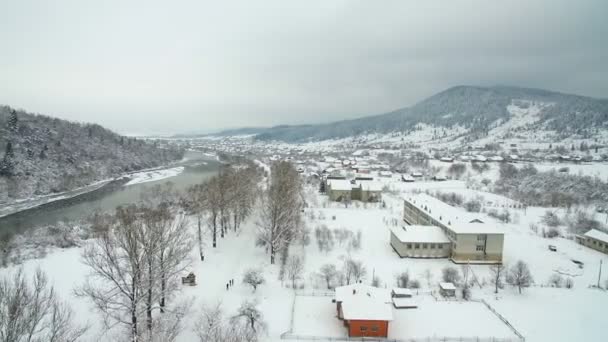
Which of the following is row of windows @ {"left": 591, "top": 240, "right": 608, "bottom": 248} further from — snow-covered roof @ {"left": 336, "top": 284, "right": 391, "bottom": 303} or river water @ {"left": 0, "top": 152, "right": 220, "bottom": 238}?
river water @ {"left": 0, "top": 152, "right": 220, "bottom": 238}

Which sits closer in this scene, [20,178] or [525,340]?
[525,340]

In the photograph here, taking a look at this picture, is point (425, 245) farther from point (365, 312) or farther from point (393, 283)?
point (365, 312)

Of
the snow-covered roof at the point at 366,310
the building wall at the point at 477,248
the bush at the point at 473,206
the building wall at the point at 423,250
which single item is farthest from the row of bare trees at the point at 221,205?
the bush at the point at 473,206

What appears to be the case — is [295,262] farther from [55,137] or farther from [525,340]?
[55,137]

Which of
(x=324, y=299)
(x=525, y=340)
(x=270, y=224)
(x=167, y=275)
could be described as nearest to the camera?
(x=525, y=340)

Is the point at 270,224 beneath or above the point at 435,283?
above

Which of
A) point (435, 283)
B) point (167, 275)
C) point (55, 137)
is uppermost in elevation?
point (55, 137)

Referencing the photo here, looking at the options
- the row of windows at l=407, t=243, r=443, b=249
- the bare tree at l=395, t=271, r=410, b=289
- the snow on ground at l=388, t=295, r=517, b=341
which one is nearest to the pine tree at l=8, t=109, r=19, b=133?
the row of windows at l=407, t=243, r=443, b=249

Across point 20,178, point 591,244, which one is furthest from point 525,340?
point 20,178
